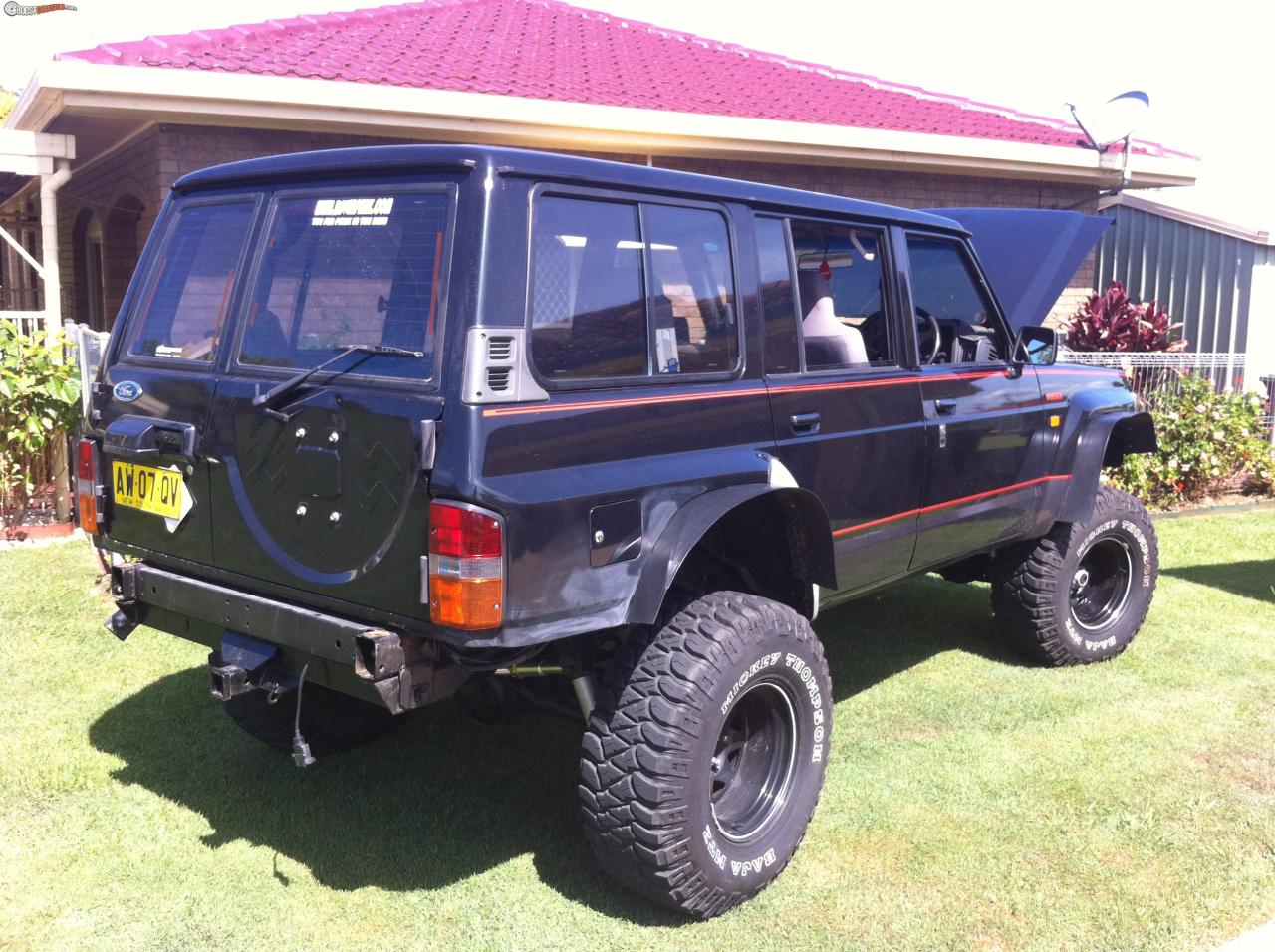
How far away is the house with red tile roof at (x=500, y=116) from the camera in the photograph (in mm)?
7902

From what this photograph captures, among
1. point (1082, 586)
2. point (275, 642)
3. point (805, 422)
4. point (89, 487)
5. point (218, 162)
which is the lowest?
point (1082, 586)

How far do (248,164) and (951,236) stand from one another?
2.81m

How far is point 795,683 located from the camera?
3605 mm

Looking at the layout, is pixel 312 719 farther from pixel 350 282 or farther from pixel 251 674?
pixel 350 282

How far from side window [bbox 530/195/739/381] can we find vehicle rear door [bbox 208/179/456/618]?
0.95 feet

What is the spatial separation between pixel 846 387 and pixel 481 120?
5450 mm

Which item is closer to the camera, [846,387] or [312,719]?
[846,387]

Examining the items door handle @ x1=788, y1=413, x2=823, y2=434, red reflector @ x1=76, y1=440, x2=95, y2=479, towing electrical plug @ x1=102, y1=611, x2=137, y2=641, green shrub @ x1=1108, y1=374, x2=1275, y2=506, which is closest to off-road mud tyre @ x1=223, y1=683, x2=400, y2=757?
towing electrical plug @ x1=102, y1=611, x2=137, y2=641

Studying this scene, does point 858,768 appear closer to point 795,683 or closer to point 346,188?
point 795,683

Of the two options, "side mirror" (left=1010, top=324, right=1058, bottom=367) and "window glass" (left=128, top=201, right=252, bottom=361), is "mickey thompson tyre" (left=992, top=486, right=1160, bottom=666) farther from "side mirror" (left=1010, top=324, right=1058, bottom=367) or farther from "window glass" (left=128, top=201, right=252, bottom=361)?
"window glass" (left=128, top=201, right=252, bottom=361)

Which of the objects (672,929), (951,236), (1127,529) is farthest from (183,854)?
(1127,529)

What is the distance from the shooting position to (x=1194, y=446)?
31.2 ft

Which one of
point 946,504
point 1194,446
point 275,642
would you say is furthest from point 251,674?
point 1194,446

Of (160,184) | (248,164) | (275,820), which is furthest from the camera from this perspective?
(160,184)
